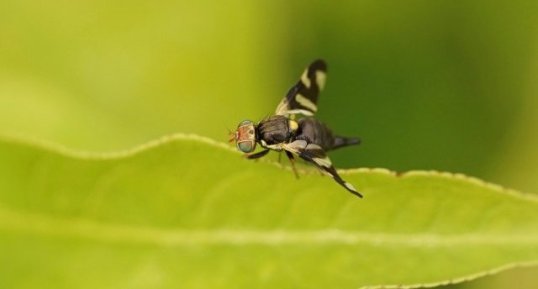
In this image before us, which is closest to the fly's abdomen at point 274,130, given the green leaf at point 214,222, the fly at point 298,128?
the fly at point 298,128

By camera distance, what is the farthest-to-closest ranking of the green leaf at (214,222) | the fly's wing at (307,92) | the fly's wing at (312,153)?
the fly's wing at (307,92) < the fly's wing at (312,153) < the green leaf at (214,222)

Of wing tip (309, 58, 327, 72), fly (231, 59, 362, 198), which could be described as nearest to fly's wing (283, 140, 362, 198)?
fly (231, 59, 362, 198)

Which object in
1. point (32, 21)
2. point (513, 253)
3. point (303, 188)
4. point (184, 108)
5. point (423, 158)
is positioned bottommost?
point (513, 253)

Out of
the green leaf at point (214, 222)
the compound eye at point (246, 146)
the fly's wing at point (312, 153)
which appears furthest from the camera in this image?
the compound eye at point (246, 146)

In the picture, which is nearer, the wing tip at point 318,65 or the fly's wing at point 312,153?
the fly's wing at point 312,153

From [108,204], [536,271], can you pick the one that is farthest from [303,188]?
[536,271]

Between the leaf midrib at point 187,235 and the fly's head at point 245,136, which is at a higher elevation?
the fly's head at point 245,136

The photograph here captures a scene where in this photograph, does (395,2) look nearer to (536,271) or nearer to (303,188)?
(536,271)

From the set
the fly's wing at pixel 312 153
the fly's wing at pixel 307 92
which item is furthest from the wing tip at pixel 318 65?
the fly's wing at pixel 312 153

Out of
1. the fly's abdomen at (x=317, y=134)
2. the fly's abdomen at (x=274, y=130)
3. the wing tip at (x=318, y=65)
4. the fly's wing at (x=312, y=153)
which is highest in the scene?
the wing tip at (x=318, y=65)

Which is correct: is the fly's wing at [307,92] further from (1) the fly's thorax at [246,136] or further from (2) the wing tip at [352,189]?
(2) the wing tip at [352,189]
